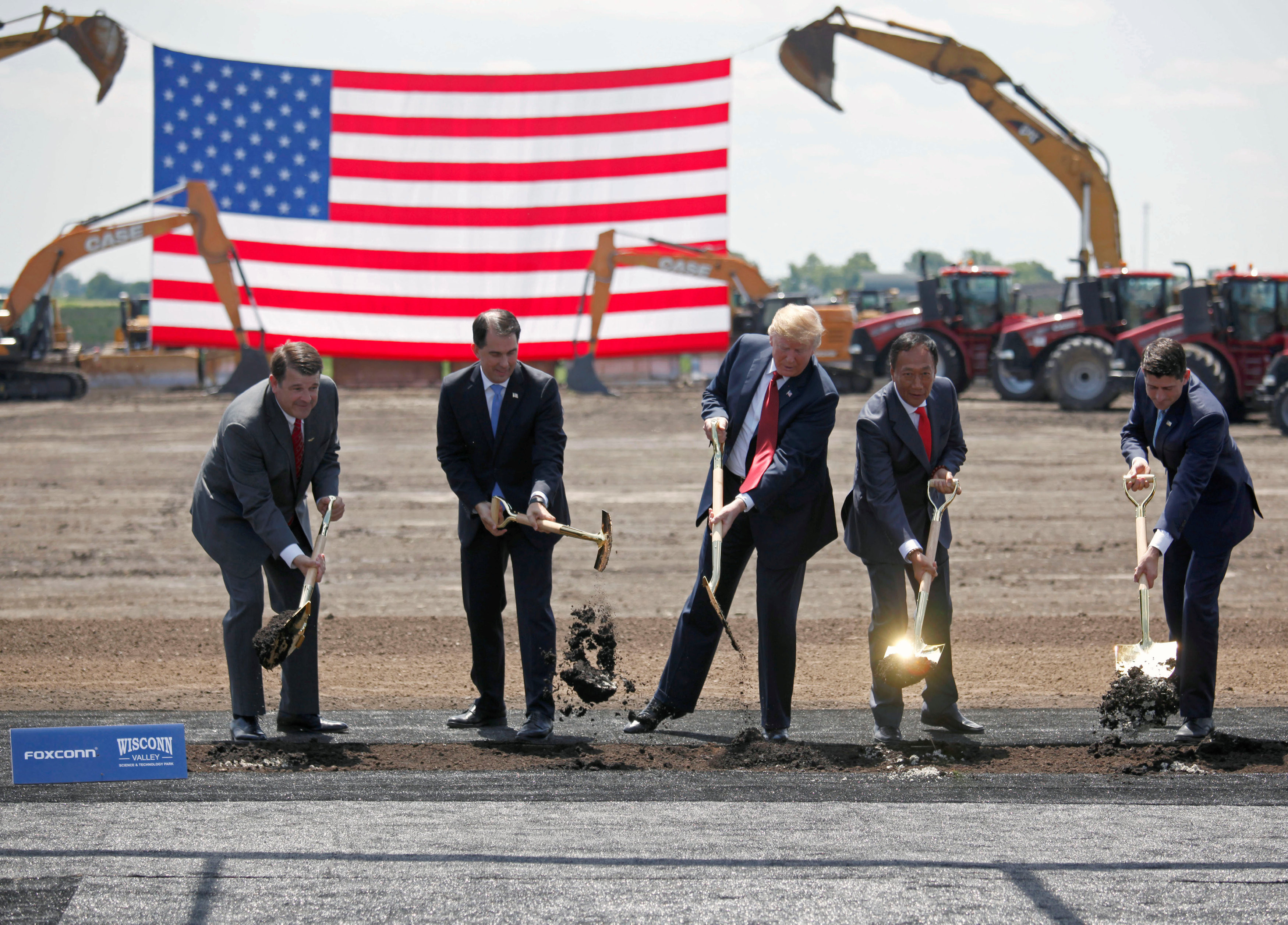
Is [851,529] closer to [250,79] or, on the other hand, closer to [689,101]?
[689,101]

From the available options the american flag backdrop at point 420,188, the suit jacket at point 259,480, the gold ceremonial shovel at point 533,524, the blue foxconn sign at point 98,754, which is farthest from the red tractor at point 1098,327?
the blue foxconn sign at point 98,754

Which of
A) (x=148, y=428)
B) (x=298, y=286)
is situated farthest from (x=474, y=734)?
(x=298, y=286)

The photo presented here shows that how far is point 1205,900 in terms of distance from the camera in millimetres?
3568

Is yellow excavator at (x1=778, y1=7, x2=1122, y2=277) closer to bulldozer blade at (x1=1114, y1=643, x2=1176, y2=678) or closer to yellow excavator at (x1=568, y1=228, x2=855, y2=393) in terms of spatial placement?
yellow excavator at (x1=568, y1=228, x2=855, y2=393)

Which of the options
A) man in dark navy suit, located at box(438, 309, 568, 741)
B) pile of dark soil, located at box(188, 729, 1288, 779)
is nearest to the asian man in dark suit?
pile of dark soil, located at box(188, 729, 1288, 779)

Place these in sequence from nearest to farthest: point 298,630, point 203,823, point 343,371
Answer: point 203,823, point 298,630, point 343,371

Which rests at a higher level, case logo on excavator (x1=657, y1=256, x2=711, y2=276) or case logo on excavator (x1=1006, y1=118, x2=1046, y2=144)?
case logo on excavator (x1=1006, y1=118, x2=1046, y2=144)

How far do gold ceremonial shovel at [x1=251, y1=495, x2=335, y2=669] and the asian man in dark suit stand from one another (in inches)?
86.5

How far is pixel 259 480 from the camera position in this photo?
17.3 feet

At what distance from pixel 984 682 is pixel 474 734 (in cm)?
283

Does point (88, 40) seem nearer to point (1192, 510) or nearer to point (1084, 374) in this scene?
point (1084, 374)

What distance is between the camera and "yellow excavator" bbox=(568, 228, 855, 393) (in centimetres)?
2794

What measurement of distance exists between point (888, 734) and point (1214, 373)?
1656 cm

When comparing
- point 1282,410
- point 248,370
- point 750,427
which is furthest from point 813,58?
point 750,427
